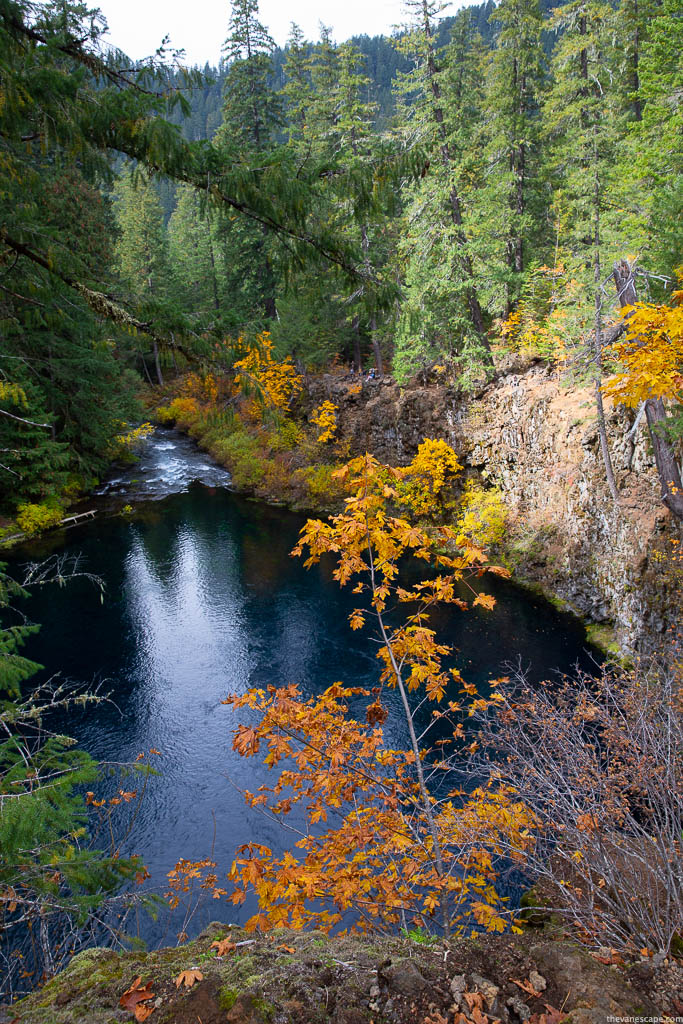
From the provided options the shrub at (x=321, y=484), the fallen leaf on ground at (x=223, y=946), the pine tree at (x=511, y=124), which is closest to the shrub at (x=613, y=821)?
the fallen leaf on ground at (x=223, y=946)

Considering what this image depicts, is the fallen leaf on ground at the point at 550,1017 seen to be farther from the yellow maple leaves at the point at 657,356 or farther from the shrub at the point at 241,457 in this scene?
the shrub at the point at 241,457

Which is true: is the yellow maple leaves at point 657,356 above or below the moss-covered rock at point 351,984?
above

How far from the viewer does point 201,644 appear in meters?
13.7

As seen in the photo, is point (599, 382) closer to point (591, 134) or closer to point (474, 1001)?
point (591, 134)

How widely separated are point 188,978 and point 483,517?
1613 centimetres

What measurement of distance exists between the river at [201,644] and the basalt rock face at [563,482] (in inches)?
48.3

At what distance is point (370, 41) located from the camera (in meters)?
123

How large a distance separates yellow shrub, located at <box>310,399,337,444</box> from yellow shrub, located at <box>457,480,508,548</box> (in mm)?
8040

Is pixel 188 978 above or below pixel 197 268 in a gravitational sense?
below

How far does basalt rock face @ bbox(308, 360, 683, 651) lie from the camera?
1162 cm

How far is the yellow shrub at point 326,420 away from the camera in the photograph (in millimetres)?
24141

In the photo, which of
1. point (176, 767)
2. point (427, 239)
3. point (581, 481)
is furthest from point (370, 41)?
point (176, 767)

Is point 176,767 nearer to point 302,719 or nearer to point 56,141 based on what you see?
point 302,719

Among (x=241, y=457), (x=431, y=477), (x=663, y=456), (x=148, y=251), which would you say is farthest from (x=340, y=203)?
(x=148, y=251)
